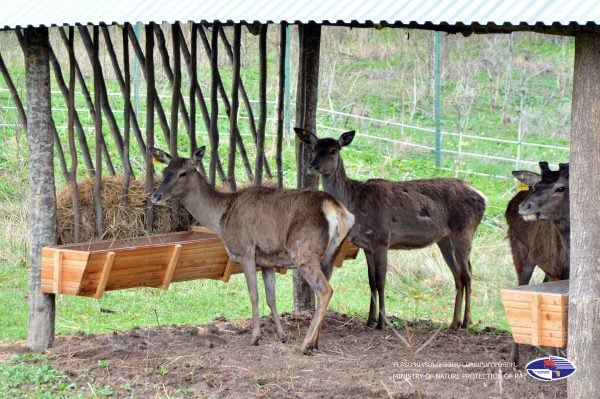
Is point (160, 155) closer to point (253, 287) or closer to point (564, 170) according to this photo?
point (253, 287)

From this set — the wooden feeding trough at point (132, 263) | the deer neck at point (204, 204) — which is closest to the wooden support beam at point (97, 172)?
the wooden feeding trough at point (132, 263)

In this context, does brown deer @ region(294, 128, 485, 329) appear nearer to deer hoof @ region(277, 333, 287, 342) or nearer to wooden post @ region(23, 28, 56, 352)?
deer hoof @ region(277, 333, 287, 342)

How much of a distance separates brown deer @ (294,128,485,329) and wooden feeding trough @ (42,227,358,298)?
1536 mm

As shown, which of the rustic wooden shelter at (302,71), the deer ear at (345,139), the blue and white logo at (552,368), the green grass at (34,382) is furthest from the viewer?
the deer ear at (345,139)

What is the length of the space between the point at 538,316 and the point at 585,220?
863mm

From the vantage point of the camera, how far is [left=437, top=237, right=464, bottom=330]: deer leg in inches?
500

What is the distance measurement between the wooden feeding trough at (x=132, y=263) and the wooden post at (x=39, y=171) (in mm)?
212

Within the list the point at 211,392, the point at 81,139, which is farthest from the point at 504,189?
the point at 211,392

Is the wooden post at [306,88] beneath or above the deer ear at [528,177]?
above

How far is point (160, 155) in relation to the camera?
1135cm

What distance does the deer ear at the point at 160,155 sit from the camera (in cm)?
1132

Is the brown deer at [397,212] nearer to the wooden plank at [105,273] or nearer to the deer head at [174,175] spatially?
the deer head at [174,175]

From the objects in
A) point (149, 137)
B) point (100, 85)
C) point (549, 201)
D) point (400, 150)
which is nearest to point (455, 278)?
point (549, 201)

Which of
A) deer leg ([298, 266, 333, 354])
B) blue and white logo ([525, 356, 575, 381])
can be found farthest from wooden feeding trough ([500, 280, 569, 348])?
deer leg ([298, 266, 333, 354])
